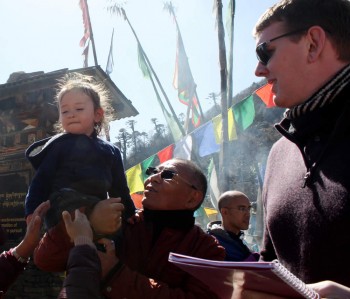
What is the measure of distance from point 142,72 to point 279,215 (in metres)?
14.4

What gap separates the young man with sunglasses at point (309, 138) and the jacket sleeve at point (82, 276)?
0.78 metres

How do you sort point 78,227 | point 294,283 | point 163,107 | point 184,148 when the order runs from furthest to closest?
point 163,107 < point 184,148 < point 78,227 < point 294,283

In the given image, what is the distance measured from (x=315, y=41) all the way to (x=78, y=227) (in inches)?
54.8

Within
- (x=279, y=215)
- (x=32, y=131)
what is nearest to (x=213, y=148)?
(x=32, y=131)

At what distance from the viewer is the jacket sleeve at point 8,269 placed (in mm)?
2368

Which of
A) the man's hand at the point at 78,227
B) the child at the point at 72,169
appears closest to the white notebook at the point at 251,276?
the man's hand at the point at 78,227

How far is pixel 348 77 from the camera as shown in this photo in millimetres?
1567

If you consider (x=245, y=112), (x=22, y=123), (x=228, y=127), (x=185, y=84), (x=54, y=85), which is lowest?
(x=228, y=127)

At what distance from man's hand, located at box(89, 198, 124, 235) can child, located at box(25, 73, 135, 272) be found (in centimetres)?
12

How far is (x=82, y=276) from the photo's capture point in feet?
5.18

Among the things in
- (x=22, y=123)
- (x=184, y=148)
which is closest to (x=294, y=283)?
(x=22, y=123)

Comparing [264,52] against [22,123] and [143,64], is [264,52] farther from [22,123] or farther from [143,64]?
[143,64]

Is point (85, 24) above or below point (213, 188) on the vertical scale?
above

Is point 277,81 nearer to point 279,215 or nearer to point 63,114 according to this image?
point 279,215
